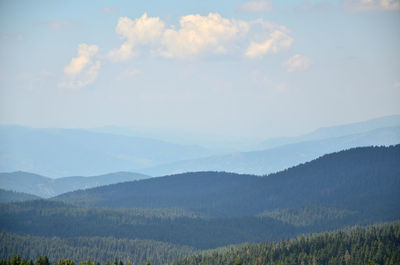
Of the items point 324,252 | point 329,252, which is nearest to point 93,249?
point 324,252

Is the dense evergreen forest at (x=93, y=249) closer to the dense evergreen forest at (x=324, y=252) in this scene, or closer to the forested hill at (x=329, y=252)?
the dense evergreen forest at (x=324, y=252)

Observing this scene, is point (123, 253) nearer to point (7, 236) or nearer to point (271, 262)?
point (7, 236)

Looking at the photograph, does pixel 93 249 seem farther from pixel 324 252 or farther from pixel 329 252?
pixel 329 252

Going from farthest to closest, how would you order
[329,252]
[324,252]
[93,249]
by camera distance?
[93,249]
[324,252]
[329,252]

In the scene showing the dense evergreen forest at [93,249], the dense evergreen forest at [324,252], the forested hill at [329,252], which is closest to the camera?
the dense evergreen forest at [324,252]

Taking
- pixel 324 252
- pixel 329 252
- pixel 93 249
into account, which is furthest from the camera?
pixel 93 249

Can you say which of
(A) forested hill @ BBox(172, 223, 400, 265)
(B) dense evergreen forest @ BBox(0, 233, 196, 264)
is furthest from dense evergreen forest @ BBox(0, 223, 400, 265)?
(B) dense evergreen forest @ BBox(0, 233, 196, 264)

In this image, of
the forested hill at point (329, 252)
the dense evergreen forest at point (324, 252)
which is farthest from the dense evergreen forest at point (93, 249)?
the forested hill at point (329, 252)

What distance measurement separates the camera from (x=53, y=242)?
629ft

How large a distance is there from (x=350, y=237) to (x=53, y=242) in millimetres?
92047

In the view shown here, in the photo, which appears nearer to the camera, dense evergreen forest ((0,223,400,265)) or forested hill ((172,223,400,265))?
dense evergreen forest ((0,223,400,265))

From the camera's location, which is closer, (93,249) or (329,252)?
(329,252)

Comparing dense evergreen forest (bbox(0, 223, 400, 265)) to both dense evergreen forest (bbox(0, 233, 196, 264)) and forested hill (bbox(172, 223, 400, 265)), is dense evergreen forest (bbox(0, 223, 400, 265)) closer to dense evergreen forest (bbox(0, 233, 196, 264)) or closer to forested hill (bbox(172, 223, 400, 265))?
forested hill (bbox(172, 223, 400, 265))

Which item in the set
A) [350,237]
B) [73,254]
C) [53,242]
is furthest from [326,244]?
[53,242]
